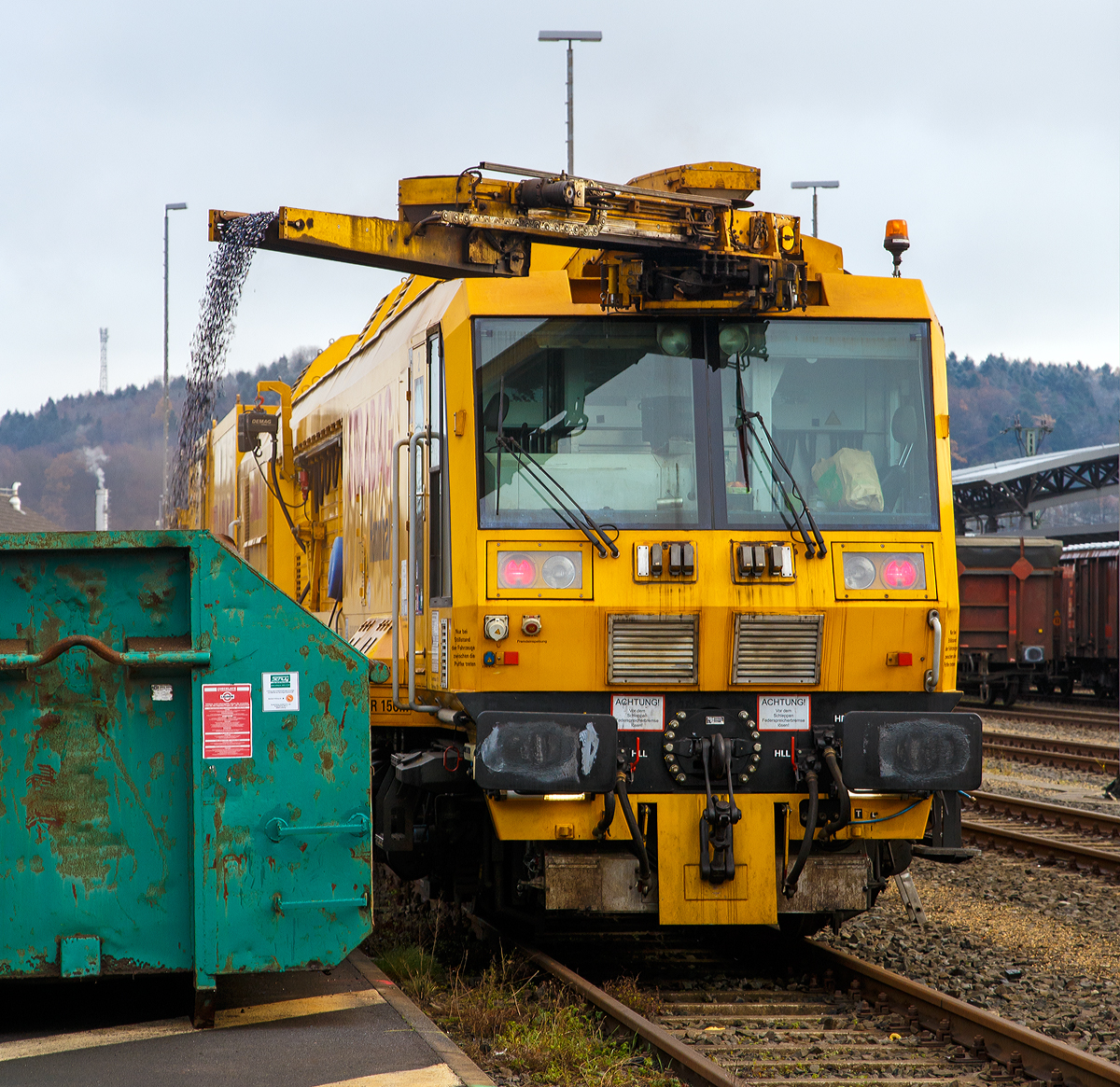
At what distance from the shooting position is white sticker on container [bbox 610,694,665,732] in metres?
6.61

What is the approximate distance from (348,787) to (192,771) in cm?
59

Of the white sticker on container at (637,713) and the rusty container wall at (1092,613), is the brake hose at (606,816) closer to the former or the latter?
the white sticker on container at (637,713)

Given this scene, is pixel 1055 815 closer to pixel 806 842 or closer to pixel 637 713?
pixel 806 842

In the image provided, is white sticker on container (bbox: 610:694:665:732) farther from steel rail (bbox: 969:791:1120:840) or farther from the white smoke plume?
the white smoke plume

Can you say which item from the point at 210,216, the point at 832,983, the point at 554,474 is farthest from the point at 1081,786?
the point at 210,216

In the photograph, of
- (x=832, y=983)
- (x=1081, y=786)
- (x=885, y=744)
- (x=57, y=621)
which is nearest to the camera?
(x=57, y=621)

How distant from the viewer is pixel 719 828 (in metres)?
6.50

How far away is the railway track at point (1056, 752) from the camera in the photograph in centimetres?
1820

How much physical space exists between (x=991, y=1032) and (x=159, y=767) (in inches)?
139

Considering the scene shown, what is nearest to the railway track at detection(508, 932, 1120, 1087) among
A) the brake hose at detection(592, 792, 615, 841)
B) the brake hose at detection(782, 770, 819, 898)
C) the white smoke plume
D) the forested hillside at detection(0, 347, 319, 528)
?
the brake hose at detection(782, 770, 819, 898)

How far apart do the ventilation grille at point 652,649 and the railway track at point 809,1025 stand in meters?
1.44

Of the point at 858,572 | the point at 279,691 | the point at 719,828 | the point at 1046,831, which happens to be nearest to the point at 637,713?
the point at 719,828

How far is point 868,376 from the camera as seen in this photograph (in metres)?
7.07

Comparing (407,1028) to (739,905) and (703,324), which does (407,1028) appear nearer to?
(739,905)
